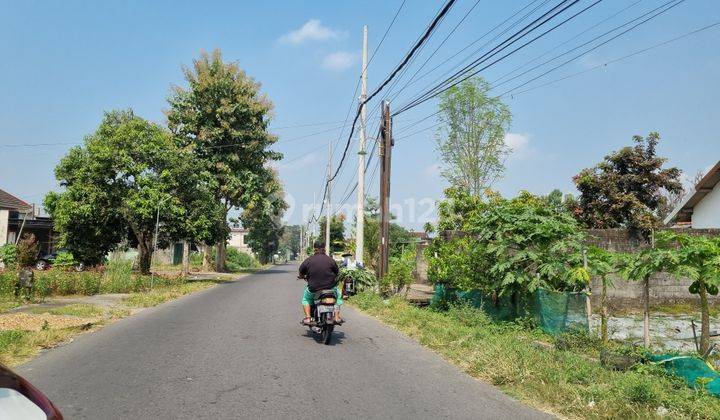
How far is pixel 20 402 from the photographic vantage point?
2152 mm

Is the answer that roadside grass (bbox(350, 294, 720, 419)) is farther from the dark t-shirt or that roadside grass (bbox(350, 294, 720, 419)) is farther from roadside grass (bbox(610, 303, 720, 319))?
roadside grass (bbox(610, 303, 720, 319))

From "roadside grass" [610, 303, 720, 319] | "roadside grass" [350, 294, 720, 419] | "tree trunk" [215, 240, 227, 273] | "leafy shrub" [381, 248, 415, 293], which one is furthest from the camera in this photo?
"tree trunk" [215, 240, 227, 273]

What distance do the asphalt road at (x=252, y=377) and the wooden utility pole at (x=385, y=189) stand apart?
26.6ft

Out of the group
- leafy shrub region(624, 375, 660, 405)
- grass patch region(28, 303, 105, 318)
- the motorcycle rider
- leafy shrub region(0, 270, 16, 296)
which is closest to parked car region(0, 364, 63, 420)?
leafy shrub region(624, 375, 660, 405)

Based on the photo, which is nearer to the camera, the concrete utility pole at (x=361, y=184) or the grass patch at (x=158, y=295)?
the grass patch at (x=158, y=295)

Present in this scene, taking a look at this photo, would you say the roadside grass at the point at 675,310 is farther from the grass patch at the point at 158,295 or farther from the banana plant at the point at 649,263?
the grass patch at the point at 158,295

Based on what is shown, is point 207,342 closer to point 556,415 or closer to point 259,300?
point 556,415

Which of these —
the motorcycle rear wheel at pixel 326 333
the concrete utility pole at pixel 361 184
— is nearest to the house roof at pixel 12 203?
the concrete utility pole at pixel 361 184

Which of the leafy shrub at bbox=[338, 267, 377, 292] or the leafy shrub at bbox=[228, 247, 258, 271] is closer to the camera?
the leafy shrub at bbox=[338, 267, 377, 292]

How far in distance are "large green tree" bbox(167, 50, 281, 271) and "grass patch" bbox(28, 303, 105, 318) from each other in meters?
23.8

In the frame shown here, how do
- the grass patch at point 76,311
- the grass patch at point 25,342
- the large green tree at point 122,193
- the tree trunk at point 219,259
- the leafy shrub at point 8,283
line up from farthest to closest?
the tree trunk at point 219,259, the large green tree at point 122,193, the leafy shrub at point 8,283, the grass patch at point 76,311, the grass patch at point 25,342

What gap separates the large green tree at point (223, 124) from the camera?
37.7 meters

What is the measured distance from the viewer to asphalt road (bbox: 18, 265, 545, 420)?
549 cm

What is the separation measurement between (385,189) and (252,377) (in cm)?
1269
